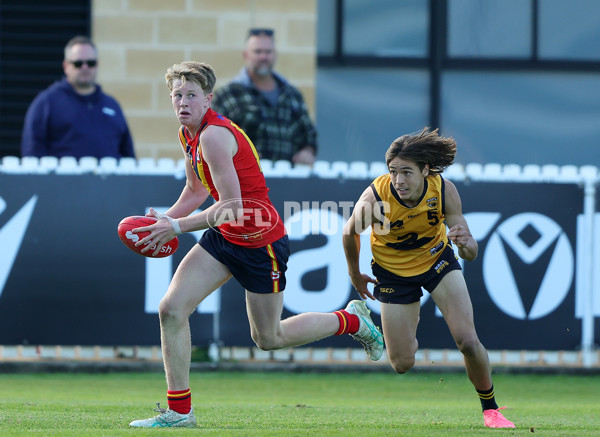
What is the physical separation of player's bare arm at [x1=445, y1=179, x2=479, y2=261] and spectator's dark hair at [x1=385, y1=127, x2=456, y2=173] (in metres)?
0.18

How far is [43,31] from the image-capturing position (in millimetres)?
12922

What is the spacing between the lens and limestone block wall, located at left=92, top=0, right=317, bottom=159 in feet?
41.1

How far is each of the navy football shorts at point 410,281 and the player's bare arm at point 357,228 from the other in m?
0.17

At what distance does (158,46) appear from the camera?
494 inches

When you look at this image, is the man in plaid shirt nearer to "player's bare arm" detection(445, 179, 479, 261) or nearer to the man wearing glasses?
the man wearing glasses

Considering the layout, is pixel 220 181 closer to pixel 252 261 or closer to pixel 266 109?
pixel 252 261

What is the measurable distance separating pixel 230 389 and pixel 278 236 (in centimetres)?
292

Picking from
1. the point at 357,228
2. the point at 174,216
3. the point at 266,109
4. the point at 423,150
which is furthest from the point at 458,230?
the point at 266,109

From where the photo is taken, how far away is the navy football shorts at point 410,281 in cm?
718

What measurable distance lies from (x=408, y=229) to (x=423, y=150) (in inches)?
22.6

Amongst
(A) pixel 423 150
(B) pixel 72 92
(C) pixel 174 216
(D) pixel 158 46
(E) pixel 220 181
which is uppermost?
(D) pixel 158 46

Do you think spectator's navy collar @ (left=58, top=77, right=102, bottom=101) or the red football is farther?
spectator's navy collar @ (left=58, top=77, right=102, bottom=101)

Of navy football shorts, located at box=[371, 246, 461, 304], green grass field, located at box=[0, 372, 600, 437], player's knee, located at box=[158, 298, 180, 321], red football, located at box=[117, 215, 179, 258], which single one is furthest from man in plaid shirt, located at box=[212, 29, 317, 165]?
player's knee, located at box=[158, 298, 180, 321]

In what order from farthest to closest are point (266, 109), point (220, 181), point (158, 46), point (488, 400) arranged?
point (158, 46), point (266, 109), point (488, 400), point (220, 181)
